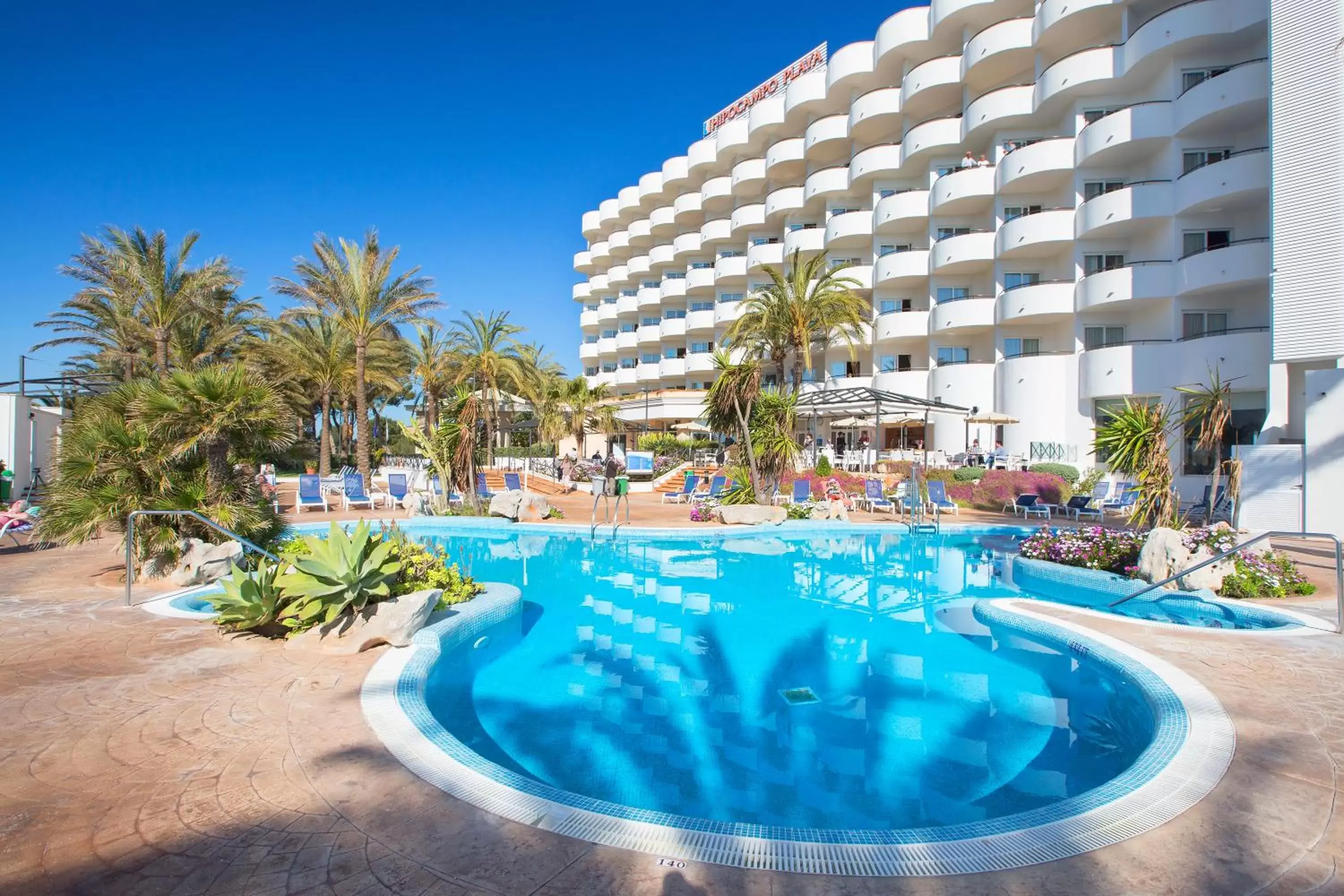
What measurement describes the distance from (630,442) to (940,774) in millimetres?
37411

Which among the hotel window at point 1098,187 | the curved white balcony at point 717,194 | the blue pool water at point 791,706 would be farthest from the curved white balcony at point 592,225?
the blue pool water at point 791,706

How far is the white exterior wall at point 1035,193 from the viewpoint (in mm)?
22000

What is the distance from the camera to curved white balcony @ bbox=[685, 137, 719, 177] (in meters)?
42.2

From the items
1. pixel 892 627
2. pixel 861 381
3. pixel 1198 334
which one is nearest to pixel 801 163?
pixel 861 381

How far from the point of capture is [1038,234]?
2639 centimetres

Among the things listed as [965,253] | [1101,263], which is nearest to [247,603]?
[965,253]

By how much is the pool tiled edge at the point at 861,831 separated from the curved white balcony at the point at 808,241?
110ft

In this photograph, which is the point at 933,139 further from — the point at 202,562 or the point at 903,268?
the point at 202,562

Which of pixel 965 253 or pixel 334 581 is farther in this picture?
pixel 965 253

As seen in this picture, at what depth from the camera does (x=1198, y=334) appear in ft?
74.4

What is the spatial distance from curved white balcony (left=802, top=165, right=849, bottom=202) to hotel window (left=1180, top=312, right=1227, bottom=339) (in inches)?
645

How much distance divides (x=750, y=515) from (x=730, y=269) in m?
28.0

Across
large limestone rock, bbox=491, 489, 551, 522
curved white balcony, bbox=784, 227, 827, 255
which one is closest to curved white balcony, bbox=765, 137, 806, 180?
curved white balcony, bbox=784, 227, 827, 255

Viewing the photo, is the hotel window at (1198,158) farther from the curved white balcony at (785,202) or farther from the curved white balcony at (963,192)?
the curved white balcony at (785,202)
